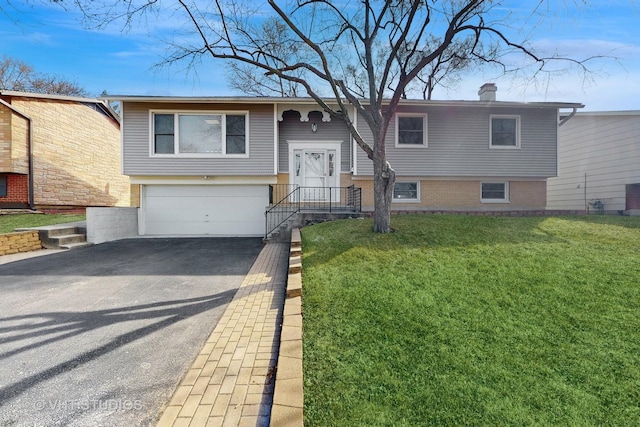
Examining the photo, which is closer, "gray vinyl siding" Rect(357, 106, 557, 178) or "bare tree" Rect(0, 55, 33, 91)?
"gray vinyl siding" Rect(357, 106, 557, 178)

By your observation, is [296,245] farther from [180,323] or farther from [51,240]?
[51,240]

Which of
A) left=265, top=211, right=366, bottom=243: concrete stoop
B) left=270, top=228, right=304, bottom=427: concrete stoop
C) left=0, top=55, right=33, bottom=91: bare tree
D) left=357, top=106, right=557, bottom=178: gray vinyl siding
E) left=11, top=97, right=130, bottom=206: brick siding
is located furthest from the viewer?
left=0, top=55, right=33, bottom=91: bare tree

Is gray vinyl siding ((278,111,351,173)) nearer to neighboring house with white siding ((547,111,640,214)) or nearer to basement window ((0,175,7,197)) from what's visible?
neighboring house with white siding ((547,111,640,214))

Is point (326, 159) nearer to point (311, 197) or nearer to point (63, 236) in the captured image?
point (311, 197)

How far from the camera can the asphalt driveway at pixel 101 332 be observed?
2328 millimetres

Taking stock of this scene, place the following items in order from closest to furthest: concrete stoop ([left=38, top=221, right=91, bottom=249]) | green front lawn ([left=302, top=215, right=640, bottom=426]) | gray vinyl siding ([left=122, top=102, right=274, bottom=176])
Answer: green front lawn ([left=302, top=215, right=640, bottom=426]) < concrete stoop ([left=38, top=221, right=91, bottom=249]) < gray vinyl siding ([left=122, top=102, right=274, bottom=176])

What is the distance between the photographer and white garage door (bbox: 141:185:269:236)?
477 inches

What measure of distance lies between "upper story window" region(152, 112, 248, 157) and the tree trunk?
641cm

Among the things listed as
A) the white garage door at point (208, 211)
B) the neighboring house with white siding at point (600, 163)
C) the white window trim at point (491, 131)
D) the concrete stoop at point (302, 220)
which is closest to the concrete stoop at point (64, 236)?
the white garage door at point (208, 211)

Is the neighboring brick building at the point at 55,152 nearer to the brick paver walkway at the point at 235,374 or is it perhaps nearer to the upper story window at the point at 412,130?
the upper story window at the point at 412,130

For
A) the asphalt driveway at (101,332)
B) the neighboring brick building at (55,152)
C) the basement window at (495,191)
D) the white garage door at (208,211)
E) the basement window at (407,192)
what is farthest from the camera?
the neighboring brick building at (55,152)

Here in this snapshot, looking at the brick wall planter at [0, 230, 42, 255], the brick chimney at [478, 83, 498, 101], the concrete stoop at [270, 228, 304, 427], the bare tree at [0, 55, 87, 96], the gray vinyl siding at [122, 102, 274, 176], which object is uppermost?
the bare tree at [0, 55, 87, 96]

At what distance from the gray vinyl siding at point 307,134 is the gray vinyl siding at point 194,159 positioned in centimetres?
65

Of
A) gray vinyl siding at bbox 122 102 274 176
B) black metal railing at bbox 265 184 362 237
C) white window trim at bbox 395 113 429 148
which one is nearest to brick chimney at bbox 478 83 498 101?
white window trim at bbox 395 113 429 148
